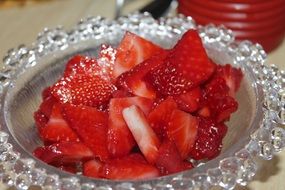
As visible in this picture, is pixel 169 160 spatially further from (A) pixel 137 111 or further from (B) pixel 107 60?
(B) pixel 107 60

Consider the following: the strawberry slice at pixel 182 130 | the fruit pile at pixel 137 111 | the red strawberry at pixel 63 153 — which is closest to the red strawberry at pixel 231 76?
the fruit pile at pixel 137 111

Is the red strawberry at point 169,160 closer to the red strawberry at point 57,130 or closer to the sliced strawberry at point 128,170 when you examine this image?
the sliced strawberry at point 128,170

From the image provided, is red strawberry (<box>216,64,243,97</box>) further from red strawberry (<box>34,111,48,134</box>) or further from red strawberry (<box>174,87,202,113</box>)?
red strawberry (<box>34,111,48,134</box>)

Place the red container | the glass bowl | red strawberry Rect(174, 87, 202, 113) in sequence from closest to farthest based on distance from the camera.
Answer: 1. the glass bowl
2. red strawberry Rect(174, 87, 202, 113)
3. the red container

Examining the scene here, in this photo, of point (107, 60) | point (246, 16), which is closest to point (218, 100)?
point (107, 60)

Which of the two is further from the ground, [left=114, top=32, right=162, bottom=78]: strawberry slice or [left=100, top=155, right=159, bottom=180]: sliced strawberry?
[left=114, top=32, right=162, bottom=78]: strawberry slice

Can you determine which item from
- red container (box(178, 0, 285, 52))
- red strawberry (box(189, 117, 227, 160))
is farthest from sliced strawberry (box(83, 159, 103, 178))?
red container (box(178, 0, 285, 52))
